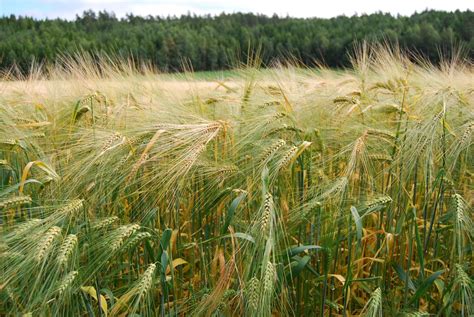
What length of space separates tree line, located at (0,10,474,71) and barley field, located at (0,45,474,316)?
357 inches

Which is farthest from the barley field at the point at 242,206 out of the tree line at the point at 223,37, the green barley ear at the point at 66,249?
the tree line at the point at 223,37

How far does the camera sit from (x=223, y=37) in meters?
15.9

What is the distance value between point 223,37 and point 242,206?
47.0 feet

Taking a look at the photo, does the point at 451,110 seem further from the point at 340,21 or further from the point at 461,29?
the point at 340,21

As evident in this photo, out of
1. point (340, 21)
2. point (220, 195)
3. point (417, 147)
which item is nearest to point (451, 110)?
point (417, 147)

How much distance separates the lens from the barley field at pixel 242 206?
1.67m

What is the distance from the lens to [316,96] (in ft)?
8.12

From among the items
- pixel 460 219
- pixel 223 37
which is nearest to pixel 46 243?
pixel 460 219

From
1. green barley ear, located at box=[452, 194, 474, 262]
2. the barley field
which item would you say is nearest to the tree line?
the barley field

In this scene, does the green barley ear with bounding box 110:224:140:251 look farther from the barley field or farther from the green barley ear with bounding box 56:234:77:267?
the green barley ear with bounding box 56:234:77:267

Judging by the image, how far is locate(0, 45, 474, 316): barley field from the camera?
1.67 metres

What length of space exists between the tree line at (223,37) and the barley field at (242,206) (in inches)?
357

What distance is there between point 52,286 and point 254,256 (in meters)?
0.58

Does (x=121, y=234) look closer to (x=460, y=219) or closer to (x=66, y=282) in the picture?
(x=66, y=282)
